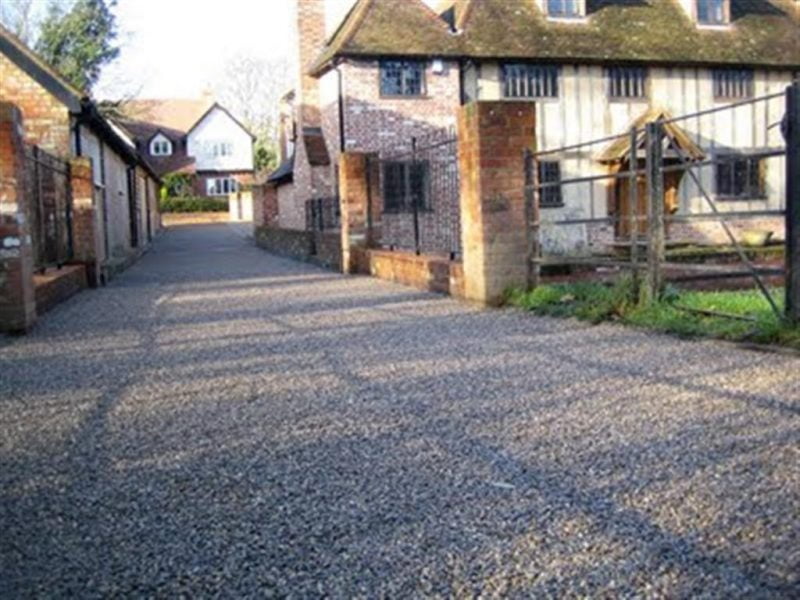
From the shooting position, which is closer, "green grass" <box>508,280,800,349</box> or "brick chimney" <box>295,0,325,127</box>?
"green grass" <box>508,280,800,349</box>

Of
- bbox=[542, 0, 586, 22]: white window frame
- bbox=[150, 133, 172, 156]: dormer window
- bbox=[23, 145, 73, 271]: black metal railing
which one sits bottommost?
bbox=[23, 145, 73, 271]: black metal railing

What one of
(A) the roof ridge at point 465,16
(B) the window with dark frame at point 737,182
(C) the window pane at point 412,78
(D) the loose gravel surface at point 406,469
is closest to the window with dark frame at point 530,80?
(A) the roof ridge at point 465,16

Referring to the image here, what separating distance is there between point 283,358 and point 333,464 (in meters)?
3.42

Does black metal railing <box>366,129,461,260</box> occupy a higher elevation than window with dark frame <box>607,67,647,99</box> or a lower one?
lower

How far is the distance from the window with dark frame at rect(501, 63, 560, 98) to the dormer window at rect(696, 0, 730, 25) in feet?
18.4

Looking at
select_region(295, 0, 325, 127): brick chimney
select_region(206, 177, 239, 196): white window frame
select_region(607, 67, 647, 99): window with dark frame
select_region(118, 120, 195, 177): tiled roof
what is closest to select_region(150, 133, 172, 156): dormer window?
select_region(118, 120, 195, 177): tiled roof

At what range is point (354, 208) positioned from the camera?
18.3 meters

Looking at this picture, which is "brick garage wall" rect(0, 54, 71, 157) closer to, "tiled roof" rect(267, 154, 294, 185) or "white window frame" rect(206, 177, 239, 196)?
"tiled roof" rect(267, 154, 294, 185)

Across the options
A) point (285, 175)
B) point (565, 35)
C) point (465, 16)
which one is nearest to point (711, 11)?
point (565, 35)

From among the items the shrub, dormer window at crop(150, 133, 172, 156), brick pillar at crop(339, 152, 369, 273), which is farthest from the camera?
dormer window at crop(150, 133, 172, 156)

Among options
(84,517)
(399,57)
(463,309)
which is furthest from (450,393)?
(399,57)

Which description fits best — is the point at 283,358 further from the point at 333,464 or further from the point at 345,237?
the point at 345,237

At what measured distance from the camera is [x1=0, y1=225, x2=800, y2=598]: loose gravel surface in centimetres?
310

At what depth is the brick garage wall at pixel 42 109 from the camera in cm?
1816
